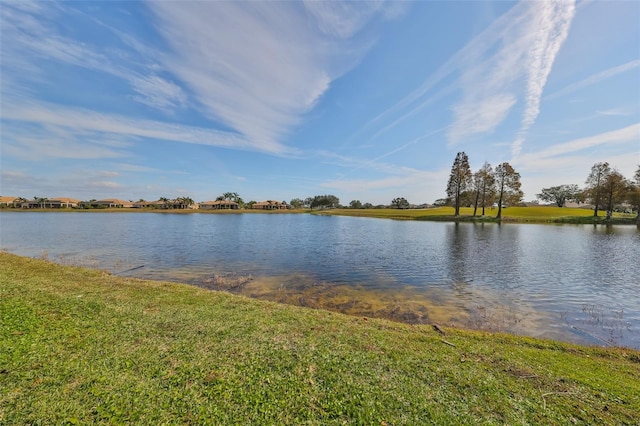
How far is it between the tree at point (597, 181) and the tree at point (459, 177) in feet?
79.6

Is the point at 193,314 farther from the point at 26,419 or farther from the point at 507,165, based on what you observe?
the point at 507,165

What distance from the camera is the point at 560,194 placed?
416 feet

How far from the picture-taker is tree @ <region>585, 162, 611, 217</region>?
5700 cm

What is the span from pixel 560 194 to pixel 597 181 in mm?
88132

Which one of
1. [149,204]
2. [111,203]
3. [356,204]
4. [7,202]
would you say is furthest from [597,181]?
[7,202]

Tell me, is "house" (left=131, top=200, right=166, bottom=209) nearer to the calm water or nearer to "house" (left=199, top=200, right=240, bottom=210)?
"house" (left=199, top=200, right=240, bottom=210)

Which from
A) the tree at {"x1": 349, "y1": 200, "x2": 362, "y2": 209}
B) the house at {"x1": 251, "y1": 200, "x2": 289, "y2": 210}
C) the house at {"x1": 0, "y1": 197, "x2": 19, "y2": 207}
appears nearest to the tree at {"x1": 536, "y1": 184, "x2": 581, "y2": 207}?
the tree at {"x1": 349, "y1": 200, "x2": 362, "y2": 209}

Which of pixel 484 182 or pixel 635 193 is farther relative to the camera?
pixel 484 182

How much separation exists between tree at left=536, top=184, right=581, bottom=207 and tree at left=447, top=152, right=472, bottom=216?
80.8m

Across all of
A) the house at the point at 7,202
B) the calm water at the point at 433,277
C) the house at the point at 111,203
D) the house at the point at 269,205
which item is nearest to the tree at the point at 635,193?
the calm water at the point at 433,277

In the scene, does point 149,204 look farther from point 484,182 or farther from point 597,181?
point 597,181

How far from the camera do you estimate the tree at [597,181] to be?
57.0 meters

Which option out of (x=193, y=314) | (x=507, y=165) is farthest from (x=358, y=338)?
(x=507, y=165)

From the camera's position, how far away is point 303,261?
20875 mm
